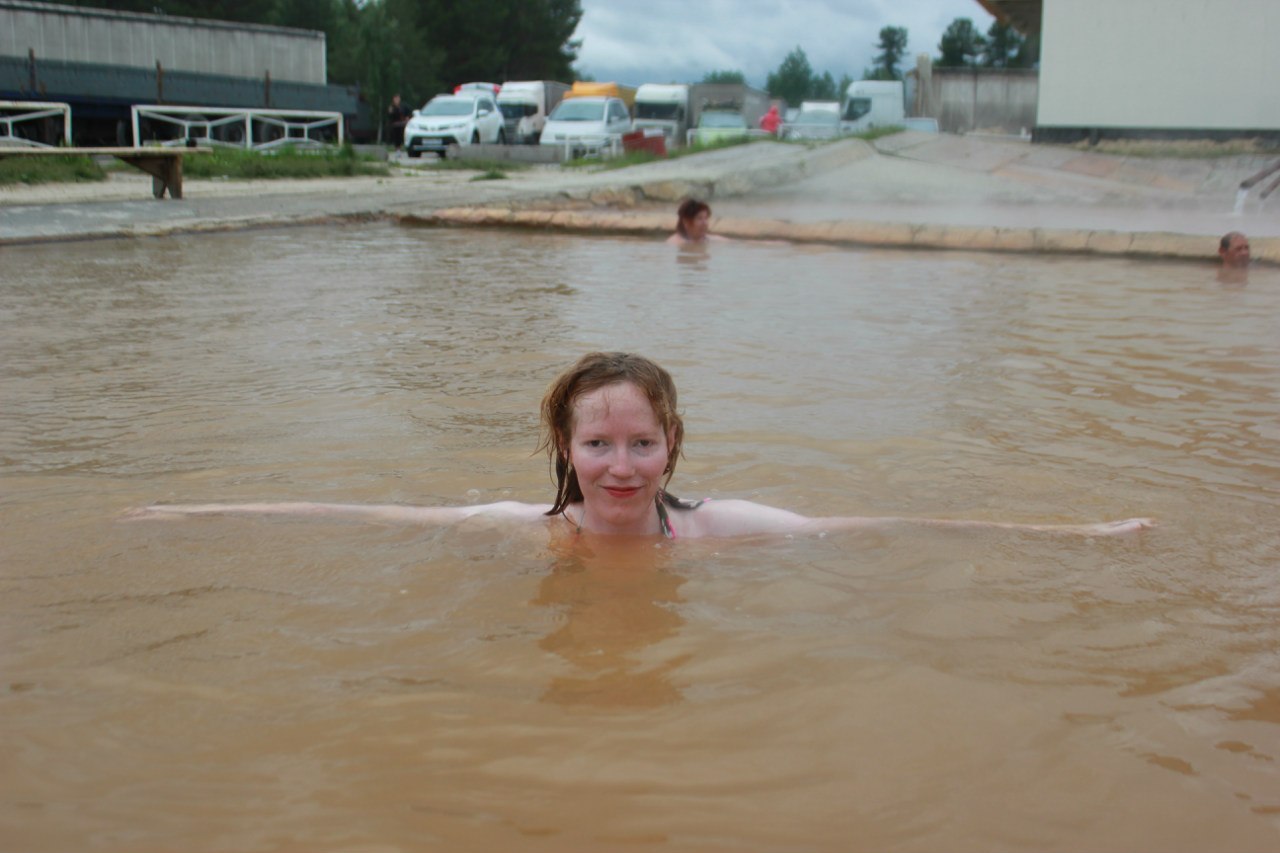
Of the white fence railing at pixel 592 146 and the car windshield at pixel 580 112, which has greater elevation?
the car windshield at pixel 580 112

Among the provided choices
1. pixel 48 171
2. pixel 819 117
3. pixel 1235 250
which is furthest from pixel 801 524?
pixel 819 117

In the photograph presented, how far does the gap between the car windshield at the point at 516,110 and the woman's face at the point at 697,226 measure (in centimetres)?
2448

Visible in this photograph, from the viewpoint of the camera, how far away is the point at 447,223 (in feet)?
43.1

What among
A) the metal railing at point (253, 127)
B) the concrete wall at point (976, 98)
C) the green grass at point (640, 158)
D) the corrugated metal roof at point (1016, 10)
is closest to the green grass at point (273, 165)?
the metal railing at point (253, 127)

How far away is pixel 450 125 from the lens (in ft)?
90.2

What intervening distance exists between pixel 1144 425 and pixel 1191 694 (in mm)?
2689

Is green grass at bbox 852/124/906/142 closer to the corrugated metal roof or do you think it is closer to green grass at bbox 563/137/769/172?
green grass at bbox 563/137/769/172

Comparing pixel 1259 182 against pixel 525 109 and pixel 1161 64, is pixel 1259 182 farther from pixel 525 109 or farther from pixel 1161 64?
pixel 525 109

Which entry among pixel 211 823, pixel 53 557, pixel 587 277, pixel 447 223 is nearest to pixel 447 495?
pixel 53 557

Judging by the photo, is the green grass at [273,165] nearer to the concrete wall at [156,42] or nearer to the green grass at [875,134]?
the concrete wall at [156,42]

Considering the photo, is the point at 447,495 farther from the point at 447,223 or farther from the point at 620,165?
the point at 620,165

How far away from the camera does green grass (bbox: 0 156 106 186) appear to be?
593 inches

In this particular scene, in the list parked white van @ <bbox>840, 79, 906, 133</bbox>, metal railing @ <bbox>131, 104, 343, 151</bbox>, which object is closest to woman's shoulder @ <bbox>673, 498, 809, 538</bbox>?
metal railing @ <bbox>131, 104, 343, 151</bbox>

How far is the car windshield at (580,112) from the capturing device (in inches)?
1081
